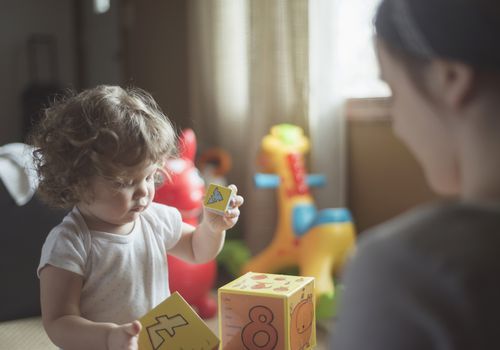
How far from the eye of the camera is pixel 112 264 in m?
0.98

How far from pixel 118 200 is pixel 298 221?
122cm

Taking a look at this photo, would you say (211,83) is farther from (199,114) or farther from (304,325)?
(304,325)

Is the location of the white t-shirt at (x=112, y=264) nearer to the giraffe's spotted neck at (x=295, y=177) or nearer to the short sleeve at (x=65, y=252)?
the short sleeve at (x=65, y=252)

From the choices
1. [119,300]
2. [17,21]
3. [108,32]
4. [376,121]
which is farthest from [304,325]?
[17,21]

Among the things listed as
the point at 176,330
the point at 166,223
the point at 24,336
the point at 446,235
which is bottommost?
the point at 24,336

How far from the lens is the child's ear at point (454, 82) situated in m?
0.48

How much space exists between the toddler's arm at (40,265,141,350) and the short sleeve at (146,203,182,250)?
187 mm

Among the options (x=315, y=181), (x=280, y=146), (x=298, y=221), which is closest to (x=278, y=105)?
(x=280, y=146)

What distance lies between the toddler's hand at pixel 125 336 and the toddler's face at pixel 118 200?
20 centimetres

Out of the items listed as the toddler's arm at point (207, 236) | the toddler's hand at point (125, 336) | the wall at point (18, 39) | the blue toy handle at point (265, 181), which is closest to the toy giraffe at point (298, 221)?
the blue toy handle at point (265, 181)

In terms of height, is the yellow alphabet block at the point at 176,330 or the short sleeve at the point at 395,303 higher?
the short sleeve at the point at 395,303

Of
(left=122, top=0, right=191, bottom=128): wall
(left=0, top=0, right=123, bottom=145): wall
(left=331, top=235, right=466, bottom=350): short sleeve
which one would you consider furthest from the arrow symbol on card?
(left=0, top=0, right=123, bottom=145): wall

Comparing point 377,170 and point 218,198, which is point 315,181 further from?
point 218,198

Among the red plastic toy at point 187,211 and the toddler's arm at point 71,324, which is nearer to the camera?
the toddler's arm at point 71,324
